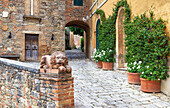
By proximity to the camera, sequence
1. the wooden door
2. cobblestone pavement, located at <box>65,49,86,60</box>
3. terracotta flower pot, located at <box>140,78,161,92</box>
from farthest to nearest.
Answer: cobblestone pavement, located at <box>65,49,86,60</box> → the wooden door → terracotta flower pot, located at <box>140,78,161,92</box>

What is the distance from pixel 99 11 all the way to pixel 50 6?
411 cm

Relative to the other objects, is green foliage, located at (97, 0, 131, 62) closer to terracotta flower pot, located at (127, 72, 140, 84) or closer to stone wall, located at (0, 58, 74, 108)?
terracotta flower pot, located at (127, 72, 140, 84)


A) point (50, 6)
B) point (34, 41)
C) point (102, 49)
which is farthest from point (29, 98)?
point (50, 6)

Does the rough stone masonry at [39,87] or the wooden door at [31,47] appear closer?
the rough stone masonry at [39,87]

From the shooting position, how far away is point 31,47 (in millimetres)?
11266

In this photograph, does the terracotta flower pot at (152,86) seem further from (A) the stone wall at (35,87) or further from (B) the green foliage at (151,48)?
(A) the stone wall at (35,87)

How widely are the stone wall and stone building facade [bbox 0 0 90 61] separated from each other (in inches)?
256

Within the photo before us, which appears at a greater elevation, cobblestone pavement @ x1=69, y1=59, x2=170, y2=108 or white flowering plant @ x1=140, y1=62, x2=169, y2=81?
white flowering plant @ x1=140, y1=62, x2=169, y2=81

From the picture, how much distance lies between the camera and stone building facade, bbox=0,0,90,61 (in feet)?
34.8

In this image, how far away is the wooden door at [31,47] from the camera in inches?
439

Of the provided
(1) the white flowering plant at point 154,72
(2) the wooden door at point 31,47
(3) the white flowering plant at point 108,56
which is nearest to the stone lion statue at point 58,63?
(1) the white flowering plant at point 154,72

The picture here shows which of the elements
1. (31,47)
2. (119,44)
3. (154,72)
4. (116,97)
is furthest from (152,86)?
(31,47)

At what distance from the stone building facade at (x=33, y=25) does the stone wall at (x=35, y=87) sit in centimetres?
650

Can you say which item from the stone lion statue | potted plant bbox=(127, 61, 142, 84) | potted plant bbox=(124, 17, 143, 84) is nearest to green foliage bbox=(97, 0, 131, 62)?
potted plant bbox=(124, 17, 143, 84)
